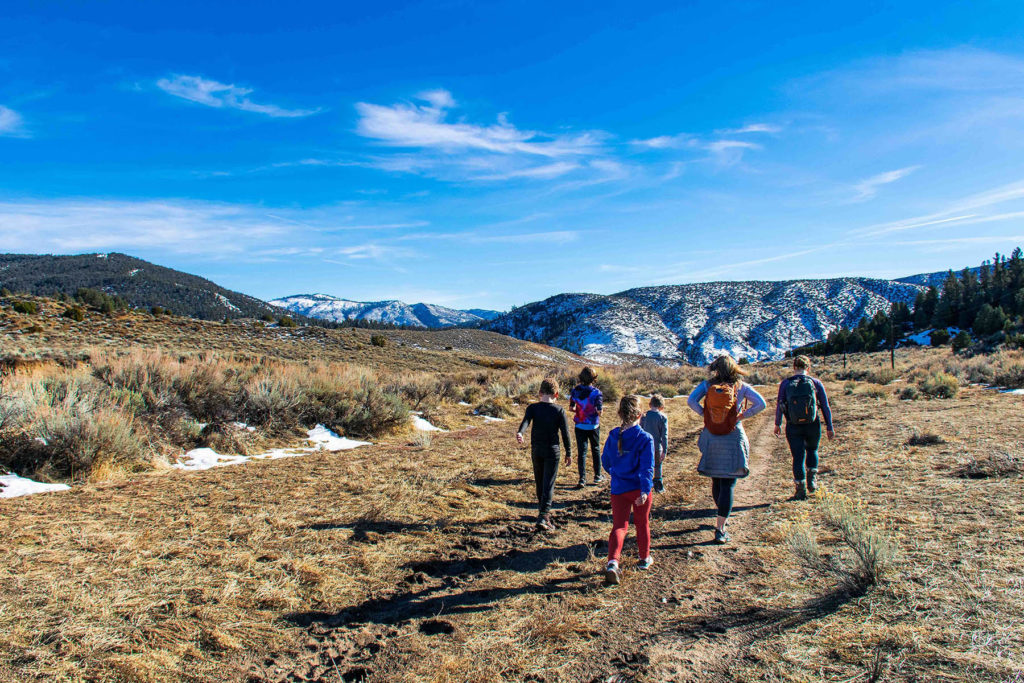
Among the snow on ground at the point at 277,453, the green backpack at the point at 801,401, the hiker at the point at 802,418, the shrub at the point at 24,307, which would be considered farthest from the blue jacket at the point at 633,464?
the shrub at the point at 24,307

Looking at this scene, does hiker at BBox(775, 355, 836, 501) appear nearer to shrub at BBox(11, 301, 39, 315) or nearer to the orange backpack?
the orange backpack

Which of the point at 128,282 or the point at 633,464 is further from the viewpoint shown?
the point at 128,282

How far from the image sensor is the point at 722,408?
5.07m

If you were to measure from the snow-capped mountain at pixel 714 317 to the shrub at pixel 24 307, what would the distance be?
101 m

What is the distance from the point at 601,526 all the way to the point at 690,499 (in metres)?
1.72

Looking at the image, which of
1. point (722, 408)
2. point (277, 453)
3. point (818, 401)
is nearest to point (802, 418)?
point (818, 401)

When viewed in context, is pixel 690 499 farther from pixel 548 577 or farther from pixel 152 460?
pixel 152 460

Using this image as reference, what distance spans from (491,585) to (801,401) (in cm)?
487

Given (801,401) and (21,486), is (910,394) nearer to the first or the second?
(801,401)

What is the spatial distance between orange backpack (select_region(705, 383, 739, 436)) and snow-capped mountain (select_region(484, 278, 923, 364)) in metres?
117

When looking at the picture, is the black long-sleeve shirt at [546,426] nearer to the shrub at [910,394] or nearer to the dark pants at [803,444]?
the dark pants at [803,444]

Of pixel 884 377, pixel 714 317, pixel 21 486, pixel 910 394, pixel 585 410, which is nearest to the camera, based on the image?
pixel 21 486

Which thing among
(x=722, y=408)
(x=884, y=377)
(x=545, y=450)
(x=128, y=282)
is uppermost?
(x=128, y=282)

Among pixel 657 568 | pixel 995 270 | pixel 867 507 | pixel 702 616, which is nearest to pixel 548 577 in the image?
pixel 657 568
